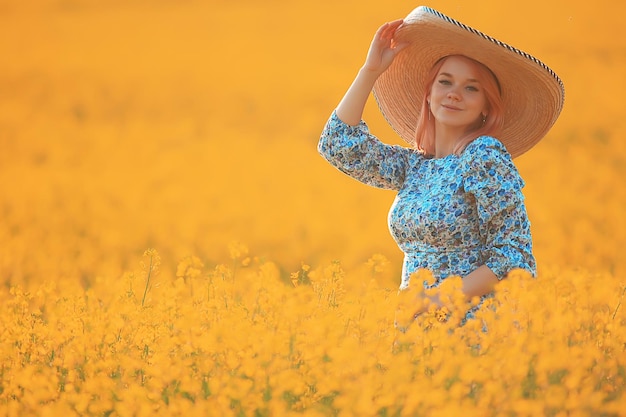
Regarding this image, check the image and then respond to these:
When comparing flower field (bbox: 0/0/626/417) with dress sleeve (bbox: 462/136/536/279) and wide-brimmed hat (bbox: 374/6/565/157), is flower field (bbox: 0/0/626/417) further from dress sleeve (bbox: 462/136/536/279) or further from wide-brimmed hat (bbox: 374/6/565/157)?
wide-brimmed hat (bbox: 374/6/565/157)

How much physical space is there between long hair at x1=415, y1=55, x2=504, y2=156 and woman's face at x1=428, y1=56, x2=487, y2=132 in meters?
0.02

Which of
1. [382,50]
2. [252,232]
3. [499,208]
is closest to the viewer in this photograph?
[499,208]

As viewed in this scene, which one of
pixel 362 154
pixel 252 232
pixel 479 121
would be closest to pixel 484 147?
pixel 479 121

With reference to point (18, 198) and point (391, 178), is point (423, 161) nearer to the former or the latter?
point (391, 178)

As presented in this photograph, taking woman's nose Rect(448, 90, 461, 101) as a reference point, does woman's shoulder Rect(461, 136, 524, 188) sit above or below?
below

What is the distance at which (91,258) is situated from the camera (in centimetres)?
644

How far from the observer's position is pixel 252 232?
7141 millimetres

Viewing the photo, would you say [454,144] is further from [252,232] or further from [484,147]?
[252,232]

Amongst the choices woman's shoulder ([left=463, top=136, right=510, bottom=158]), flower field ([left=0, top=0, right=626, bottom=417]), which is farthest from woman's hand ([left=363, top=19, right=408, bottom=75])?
flower field ([left=0, top=0, right=626, bottom=417])

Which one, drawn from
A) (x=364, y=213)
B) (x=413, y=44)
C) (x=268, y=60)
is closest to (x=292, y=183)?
(x=364, y=213)

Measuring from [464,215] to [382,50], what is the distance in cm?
70

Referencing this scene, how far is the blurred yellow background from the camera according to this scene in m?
6.89

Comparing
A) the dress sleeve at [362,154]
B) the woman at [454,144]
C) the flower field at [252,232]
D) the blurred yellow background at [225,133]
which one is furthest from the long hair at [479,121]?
the blurred yellow background at [225,133]

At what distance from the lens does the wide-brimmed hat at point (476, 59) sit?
385 cm
